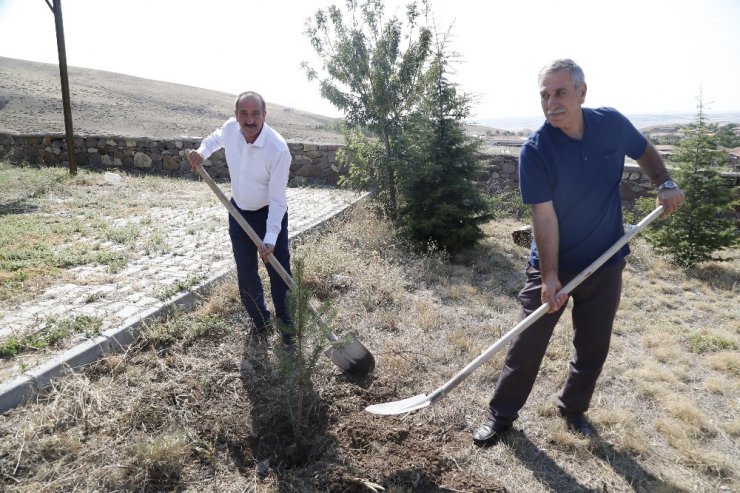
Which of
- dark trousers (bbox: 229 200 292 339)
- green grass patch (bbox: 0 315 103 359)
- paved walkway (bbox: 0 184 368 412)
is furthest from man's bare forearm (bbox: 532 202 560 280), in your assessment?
green grass patch (bbox: 0 315 103 359)

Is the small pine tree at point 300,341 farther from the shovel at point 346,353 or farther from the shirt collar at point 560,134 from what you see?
the shirt collar at point 560,134

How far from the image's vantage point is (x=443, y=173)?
641cm

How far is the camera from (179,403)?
3.05 metres

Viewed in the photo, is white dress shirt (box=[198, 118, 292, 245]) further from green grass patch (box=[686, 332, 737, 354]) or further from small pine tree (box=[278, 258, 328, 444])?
green grass patch (box=[686, 332, 737, 354])

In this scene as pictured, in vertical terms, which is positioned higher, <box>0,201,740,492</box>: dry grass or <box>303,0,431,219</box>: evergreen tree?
<box>303,0,431,219</box>: evergreen tree

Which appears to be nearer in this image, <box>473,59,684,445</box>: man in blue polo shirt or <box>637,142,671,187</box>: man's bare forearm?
<box>473,59,684,445</box>: man in blue polo shirt

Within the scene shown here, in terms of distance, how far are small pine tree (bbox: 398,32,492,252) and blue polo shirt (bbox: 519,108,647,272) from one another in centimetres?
362

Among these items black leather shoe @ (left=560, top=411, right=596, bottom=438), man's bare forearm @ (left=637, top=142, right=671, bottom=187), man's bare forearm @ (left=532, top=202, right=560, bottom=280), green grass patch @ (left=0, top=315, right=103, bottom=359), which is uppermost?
man's bare forearm @ (left=637, top=142, right=671, bottom=187)

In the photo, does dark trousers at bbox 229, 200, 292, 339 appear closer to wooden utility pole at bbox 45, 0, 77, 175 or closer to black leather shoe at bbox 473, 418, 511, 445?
black leather shoe at bbox 473, 418, 511, 445

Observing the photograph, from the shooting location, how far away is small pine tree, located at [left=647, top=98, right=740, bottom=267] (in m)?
6.12

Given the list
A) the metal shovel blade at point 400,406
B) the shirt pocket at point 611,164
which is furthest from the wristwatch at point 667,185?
the metal shovel blade at point 400,406

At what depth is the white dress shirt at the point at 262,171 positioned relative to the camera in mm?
3383

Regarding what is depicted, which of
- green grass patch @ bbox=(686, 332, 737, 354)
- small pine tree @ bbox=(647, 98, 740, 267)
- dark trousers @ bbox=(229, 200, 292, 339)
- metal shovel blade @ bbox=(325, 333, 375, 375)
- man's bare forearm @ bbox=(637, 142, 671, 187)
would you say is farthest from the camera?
small pine tree @ bbox=(647, 98, 740, 267)

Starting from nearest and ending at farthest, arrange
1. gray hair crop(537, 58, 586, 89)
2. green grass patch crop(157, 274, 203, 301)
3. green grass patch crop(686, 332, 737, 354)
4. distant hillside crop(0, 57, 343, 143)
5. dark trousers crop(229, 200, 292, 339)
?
1. gray hair crop(537, 58, 586, 89)
2. dark trousers crop(229, 200, 292, 339)
3. green grass patch crop(686, 332, 737, 354)
4. green grass patch crop(157, 274, 203, 301)
5. distant hillside crop(0, 57, 343, 143)
